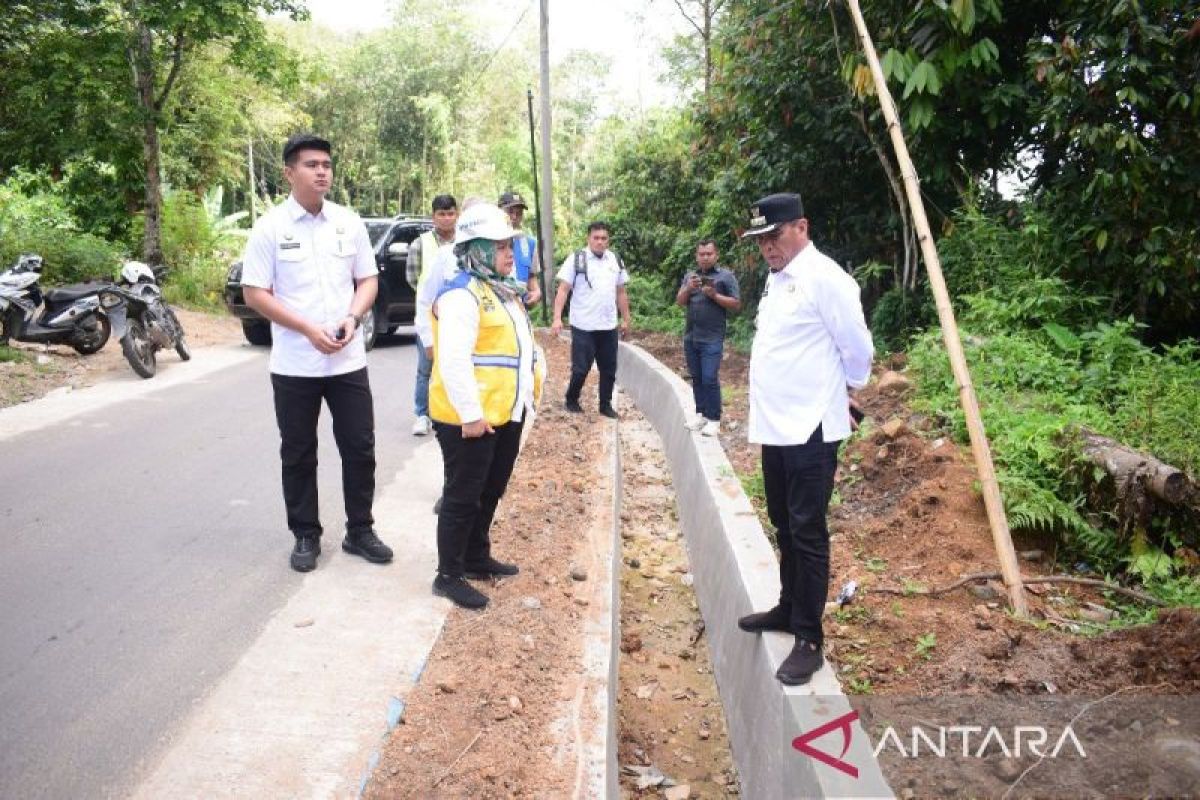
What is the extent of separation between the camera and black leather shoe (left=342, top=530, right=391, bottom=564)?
16.8ft

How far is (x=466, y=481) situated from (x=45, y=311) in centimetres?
859

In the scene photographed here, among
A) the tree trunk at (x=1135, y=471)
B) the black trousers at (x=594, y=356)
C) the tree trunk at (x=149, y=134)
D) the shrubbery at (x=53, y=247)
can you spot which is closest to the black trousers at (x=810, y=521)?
the tree trunk at (x=1135, y=471)

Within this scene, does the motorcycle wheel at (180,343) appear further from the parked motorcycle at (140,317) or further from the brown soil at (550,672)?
the brown soil at (550,672)

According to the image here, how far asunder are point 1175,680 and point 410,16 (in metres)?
38.0

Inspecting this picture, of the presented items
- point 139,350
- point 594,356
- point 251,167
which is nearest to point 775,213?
point 594,356

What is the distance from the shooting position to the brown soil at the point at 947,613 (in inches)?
141

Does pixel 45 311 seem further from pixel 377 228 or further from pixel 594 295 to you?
pixel 594 295

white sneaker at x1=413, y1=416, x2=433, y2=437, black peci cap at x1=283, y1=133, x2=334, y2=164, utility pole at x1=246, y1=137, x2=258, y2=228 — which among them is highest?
utility pole at x1=246, y1=137, x2=258, y2=228

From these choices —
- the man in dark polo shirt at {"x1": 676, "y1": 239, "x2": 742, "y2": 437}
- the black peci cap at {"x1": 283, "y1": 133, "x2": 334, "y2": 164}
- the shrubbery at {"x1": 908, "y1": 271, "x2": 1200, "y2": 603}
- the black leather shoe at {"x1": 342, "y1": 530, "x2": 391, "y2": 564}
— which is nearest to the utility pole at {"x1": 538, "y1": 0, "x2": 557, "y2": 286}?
the man in dark polo shirt at {"x1": 676, "y1": 239, "x2": 742, "y2": 437}

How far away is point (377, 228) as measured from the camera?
14594 mm

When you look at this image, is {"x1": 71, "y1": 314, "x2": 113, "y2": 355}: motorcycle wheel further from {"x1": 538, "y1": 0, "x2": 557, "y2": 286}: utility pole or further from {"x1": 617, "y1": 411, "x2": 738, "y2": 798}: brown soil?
{"x1": 538, "y1": 0, "x2": 557, "y2": 286}: utility pole

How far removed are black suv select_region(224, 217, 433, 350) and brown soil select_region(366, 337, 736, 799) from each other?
21.9ft

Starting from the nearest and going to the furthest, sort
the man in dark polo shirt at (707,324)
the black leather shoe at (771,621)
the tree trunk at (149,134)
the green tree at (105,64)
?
1. the black leather shoe at (771,621)
2. the man in dark polo shirt at (707,324)
3. the green tree at (105,64)
4. the tree trunk at (149,134)

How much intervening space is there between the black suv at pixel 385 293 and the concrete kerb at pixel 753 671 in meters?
7.20
